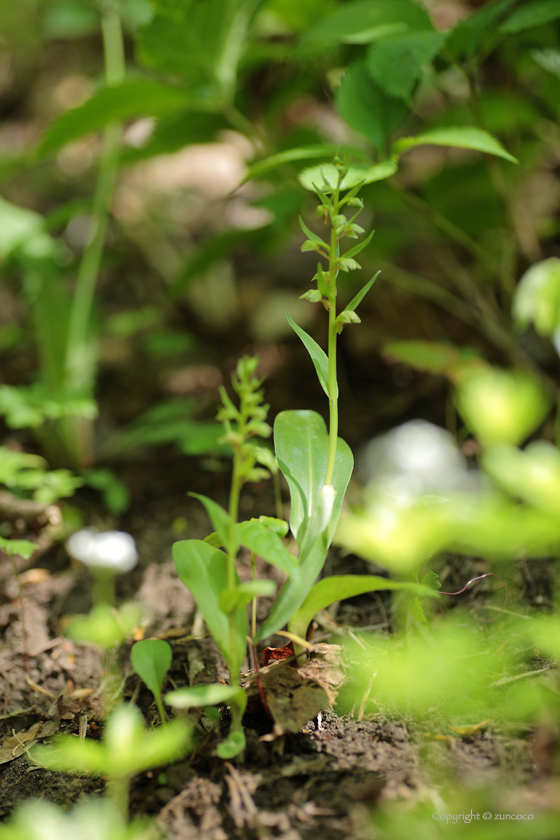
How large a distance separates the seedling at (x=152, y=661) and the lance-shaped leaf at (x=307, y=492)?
0.20 metres

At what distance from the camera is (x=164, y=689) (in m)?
1.00

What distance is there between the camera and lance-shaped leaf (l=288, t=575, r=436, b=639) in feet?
2.53

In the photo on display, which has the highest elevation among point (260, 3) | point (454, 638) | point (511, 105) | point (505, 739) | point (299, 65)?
point (260, 3)

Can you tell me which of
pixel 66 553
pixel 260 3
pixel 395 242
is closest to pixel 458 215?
pixel 395 242

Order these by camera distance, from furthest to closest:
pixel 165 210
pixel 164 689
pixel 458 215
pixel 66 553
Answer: pixel 165 210
pixel 458 215
pixel 66 553
pixel 164 689

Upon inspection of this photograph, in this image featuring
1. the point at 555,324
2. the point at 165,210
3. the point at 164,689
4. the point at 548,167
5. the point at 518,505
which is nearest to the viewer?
the point at 164,689

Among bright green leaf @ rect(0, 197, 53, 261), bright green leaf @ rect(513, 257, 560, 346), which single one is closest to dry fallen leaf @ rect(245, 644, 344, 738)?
bright green leaf @ rect(513, 257, 560, 346)

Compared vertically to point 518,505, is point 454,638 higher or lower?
higher

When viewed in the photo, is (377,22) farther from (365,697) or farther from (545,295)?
(365,697)

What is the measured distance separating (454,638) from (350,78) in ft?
4.15

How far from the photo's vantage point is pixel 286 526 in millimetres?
871

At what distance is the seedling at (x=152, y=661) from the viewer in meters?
0.86

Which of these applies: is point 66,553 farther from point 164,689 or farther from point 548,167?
point 548,167

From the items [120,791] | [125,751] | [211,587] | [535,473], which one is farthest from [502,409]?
[120,791]
